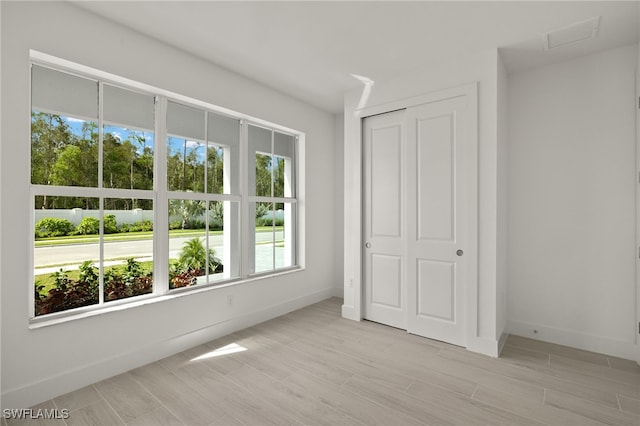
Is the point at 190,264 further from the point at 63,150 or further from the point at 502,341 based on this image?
the point at 502,341

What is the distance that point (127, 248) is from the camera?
9.35ft

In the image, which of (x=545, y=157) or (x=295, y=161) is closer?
(x=545, y=157)

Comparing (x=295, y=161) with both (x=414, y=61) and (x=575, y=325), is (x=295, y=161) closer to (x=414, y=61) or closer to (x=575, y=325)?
(x=414, y=61)

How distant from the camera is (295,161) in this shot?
15.1 feet

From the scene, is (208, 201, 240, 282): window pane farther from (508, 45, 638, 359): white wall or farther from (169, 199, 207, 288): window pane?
(508, 45, 638, 359): white wall

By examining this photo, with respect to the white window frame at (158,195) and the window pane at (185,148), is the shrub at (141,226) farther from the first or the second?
the window pane at (185,148)

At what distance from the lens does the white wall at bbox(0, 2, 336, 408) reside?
2.10m

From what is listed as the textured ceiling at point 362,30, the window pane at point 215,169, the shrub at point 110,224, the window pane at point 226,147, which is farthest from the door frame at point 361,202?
the shrub at point 110,224

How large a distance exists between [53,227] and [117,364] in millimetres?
1194

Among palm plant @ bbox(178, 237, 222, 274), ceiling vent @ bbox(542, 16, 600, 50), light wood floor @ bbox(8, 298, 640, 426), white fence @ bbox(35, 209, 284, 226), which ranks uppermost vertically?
ceiling vent @ bbox(542, 16, 600, 50)

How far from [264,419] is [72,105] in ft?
9.04

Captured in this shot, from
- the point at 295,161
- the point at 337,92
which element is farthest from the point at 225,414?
the point at 337,92

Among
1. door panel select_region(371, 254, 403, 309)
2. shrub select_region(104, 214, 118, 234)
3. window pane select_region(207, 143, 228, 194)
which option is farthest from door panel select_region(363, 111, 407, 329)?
shrub select_region(104, 214, 118, 234)

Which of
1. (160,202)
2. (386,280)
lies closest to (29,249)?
(160,202)
